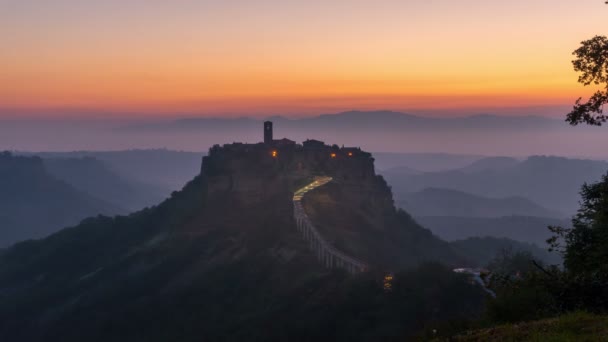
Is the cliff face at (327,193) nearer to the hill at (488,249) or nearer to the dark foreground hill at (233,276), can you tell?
the dark foreground hill at (233,276)

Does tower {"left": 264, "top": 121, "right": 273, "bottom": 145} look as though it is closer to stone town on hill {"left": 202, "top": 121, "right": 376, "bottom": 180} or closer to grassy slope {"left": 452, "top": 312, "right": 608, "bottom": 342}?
stone town on hill {"left": 202, "top": 121, "right": 376, "bottom": 180}


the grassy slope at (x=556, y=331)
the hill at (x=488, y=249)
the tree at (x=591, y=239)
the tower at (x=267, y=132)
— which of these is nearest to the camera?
the grassy slope at (x=556, y=331)

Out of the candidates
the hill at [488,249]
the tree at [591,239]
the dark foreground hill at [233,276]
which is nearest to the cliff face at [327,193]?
the dark foreground hill at [233,276]

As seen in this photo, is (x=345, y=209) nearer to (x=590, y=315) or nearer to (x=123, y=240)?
(x=123, y=240)

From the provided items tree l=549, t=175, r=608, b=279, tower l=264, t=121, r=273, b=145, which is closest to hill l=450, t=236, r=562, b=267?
tower l=264, t=121, r=273, b=145

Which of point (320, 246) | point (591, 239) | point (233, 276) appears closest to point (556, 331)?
point (591, 239)

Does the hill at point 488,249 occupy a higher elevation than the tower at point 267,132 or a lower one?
lower
